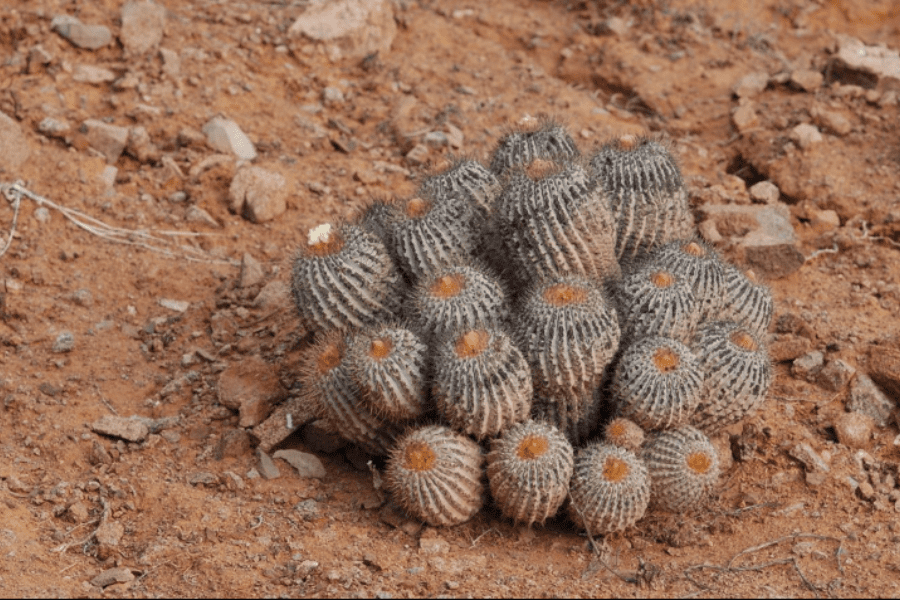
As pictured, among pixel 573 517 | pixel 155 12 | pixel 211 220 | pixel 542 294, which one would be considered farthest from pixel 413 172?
pixel 573 517

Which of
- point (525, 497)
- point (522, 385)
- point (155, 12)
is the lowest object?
point (525, 497)

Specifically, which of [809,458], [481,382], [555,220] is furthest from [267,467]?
[809,458]

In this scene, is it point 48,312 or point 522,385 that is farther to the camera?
point 48,312

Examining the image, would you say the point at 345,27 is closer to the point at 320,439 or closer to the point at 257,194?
the point at 257,194

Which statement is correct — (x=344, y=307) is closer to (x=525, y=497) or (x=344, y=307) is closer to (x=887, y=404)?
(x=525, y=497)

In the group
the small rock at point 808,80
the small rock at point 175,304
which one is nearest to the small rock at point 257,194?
the small rock at point 175,304

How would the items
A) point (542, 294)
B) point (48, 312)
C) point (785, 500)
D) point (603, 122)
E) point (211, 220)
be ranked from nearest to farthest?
point (542, 294) → point (785, 500) → point (48, 312) → point (211, 220) → point (603, 122)

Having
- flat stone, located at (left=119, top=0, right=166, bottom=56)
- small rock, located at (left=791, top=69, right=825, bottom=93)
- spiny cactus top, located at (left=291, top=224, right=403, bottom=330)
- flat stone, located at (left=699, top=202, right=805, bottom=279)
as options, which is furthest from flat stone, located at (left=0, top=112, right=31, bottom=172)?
small rock, located at (left=791, top=69, right=825, bottom=93)
